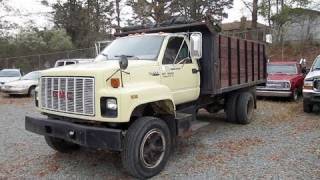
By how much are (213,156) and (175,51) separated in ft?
6.82

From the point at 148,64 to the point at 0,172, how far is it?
305 centimetres

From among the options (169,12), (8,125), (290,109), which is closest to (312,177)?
A: (290,109)

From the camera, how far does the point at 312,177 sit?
231 inches

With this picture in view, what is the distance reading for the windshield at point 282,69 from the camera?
1558cm

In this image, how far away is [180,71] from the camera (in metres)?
7.30

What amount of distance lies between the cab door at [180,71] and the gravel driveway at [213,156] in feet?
3.62

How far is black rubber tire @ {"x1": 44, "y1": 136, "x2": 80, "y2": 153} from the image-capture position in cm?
711

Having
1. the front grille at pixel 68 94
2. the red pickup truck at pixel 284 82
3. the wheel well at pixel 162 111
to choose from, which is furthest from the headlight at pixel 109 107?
the red pickup truck at pixel 284 82

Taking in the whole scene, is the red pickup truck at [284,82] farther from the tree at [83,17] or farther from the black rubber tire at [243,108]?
the tree at [83,17]

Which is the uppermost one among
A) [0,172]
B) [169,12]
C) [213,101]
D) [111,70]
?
[169,12]

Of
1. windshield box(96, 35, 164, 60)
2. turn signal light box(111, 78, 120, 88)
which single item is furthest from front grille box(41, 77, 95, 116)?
windshield box(96, 35, 164, 60)

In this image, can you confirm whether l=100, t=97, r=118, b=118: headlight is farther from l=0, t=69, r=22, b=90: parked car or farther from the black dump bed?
l=0, t=69, r=22, b=90: parked car

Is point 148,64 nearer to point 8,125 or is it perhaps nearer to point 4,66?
point 8,125

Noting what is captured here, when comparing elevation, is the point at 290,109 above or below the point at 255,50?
below
